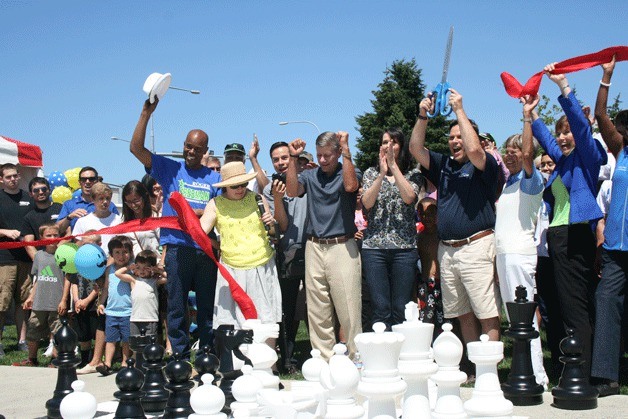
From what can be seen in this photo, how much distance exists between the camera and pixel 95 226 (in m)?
6.74

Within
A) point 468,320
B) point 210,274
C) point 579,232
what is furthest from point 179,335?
point 579,232

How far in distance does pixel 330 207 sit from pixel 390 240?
0.55m

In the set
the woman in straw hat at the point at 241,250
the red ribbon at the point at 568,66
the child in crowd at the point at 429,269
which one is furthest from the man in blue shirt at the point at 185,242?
the red ribbon at the point at 568,66

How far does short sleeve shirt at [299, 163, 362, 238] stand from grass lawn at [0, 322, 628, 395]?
1.21m

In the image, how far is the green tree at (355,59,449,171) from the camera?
37.9 meters

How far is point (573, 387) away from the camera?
3.49 meters

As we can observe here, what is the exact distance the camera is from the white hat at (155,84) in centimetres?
547

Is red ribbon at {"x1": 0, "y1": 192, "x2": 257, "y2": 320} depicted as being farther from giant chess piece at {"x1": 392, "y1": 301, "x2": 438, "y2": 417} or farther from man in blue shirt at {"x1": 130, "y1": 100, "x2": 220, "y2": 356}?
giant chess piece at {"x1": 392, "y1": 301, "x2": 438, "y2": 417}

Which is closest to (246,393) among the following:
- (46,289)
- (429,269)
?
(429,269)

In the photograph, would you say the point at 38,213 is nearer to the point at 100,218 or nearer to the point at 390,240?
the point at 100,218

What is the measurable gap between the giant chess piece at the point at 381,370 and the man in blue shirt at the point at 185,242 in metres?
3.50

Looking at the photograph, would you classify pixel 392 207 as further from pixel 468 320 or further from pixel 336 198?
pixel 468 320

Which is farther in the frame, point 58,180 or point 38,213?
point 58,180

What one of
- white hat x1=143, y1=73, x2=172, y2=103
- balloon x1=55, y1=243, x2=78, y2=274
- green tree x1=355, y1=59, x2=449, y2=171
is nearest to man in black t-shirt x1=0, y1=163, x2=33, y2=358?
balloon x1=55, y1=243, x2=78, y2=274
